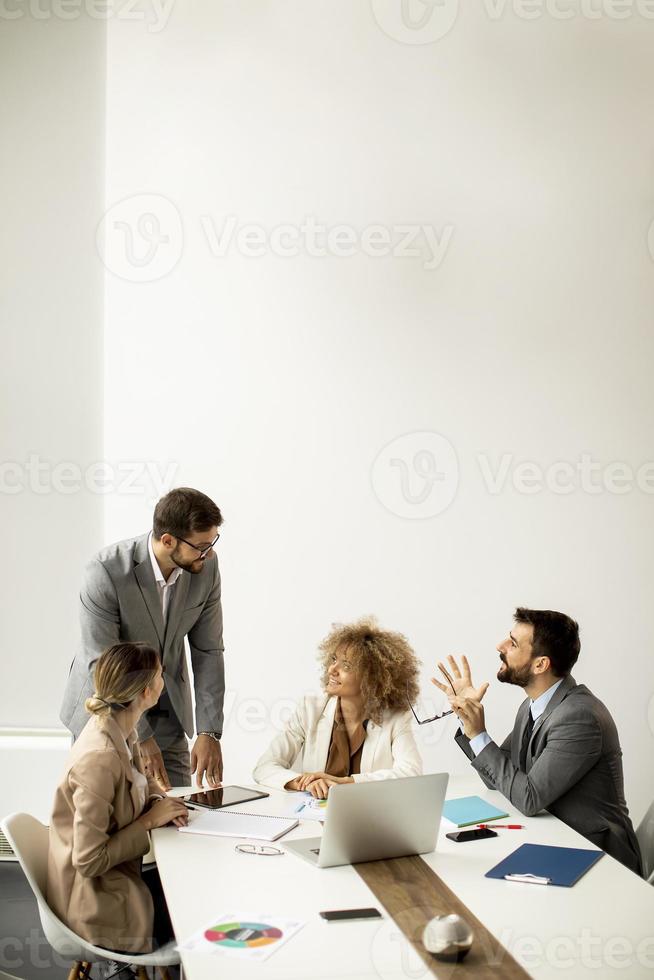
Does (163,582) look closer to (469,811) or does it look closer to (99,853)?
(99,853)

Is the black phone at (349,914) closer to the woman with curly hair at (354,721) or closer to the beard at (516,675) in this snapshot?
the woman with curly hair at (354,721)

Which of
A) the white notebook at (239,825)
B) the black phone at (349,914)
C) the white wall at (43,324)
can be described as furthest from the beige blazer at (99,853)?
the white wall at (43,324)

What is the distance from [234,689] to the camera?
15.3 feet

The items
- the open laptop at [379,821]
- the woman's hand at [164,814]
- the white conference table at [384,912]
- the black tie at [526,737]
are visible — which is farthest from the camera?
the black tie at [526,737]

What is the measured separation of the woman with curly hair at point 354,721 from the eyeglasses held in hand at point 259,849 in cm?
67

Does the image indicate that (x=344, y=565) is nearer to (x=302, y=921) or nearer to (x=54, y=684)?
(x=54, y=684)

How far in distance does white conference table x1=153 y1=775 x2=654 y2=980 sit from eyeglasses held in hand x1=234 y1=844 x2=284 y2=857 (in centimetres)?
3

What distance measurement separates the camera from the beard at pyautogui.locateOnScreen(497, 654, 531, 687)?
3213mm

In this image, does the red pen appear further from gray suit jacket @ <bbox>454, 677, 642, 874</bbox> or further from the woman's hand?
the woman's hand

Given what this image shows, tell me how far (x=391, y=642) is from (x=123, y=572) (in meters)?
0.99

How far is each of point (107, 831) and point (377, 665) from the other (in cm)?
115

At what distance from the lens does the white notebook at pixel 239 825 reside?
8.55 ft

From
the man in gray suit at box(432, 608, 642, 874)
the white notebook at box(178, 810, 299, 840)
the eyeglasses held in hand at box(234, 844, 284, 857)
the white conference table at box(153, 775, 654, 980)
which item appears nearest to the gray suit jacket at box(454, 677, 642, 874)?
the man in gray suit at box(432, 608, 642, 874)

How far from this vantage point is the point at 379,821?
2.35 m
